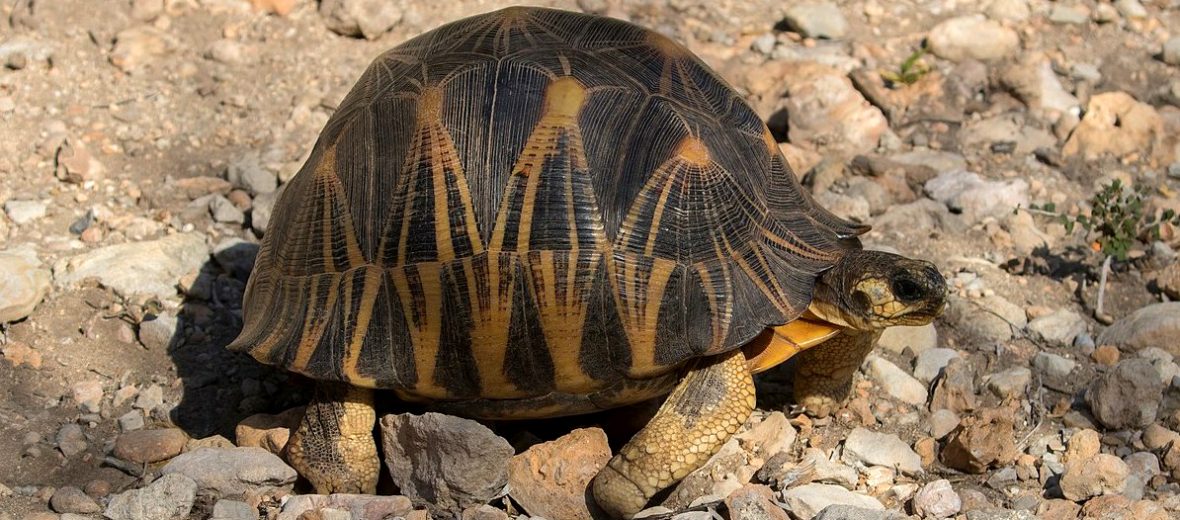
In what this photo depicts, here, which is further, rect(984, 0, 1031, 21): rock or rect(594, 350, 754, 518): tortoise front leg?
rect(984, 0, 1031, 21): rock

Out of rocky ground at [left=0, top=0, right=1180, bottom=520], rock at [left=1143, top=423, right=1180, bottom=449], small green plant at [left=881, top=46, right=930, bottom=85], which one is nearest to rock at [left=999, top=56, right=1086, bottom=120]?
rocky ground at [left=0, top=0, right=1180, bottom=520]

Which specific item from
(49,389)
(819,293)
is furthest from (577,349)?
(49,389)

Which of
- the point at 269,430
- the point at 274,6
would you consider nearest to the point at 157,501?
the point at 269,430

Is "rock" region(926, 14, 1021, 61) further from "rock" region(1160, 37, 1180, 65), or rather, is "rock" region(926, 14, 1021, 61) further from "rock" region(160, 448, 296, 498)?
"rock" region(160, 448, 296, 498)

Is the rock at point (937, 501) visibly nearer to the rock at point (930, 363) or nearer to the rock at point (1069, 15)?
the rock at point (930, 363)

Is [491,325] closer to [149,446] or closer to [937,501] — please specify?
[149,446]

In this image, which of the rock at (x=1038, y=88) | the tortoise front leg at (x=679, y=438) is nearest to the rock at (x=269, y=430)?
the tortoise front leg at (x=679, y=438)
